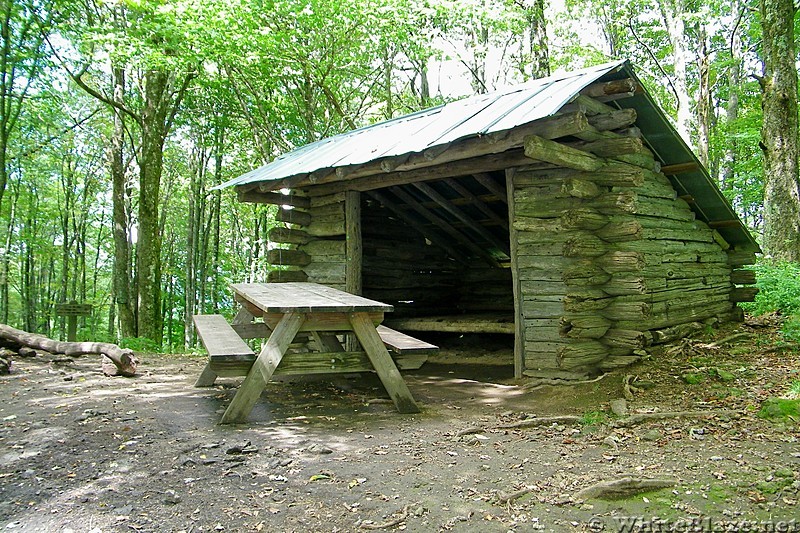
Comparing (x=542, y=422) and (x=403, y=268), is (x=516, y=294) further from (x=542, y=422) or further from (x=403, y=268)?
(x=403, y=268)

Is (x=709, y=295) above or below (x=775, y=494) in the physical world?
above

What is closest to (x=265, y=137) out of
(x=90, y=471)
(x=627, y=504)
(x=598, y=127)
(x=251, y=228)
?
(x=251, y=228)

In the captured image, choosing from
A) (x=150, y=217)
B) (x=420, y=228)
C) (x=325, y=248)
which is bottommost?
(x=325, y=248)

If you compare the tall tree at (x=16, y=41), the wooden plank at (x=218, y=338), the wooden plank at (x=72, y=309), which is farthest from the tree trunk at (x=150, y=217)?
the wooden plank at (x=218, y=338)

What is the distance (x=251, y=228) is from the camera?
25.0 m

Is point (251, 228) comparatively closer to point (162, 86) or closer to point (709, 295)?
point (162, 86)

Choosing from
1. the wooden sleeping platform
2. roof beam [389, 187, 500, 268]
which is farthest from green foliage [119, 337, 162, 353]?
roof beam [389, 187, 500, 268]

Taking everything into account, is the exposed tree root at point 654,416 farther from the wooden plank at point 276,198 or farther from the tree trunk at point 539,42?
the tree trunk at point 539,42

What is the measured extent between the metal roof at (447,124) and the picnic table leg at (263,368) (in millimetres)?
2374

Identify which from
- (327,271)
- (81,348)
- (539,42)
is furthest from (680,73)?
(81,348)

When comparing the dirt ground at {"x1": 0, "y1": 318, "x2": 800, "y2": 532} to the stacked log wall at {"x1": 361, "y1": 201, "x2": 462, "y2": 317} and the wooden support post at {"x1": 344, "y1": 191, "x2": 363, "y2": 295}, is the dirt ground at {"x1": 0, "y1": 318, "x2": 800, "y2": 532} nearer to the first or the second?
the wooden support post at {"x1": 344, "y1": 191, "x2": 363, "y2": 295}

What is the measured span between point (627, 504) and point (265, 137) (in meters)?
15.8

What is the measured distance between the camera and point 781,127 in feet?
29.7

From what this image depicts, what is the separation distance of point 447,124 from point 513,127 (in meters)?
1.55
